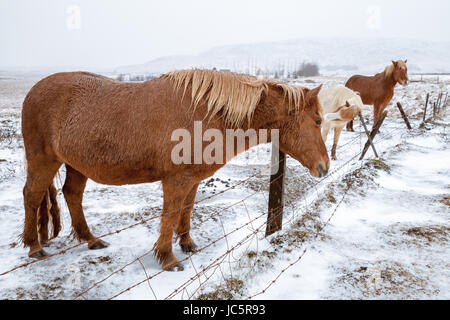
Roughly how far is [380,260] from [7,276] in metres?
3.98

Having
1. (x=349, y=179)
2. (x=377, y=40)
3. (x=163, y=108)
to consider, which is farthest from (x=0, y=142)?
(x=377, y=40)

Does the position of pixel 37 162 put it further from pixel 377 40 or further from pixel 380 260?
pixel 377 40

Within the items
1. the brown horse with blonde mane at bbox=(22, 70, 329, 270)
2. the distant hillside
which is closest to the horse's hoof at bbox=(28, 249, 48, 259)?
the brown horse with blonde mane at bbox=(22, 70, 329, 270)

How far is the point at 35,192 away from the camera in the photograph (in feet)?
9.72

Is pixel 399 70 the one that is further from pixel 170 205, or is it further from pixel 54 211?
pixel 54 211

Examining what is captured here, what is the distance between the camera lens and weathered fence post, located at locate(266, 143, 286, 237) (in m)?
3.35

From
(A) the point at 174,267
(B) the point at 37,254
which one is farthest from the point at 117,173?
(B) the point at 37,254

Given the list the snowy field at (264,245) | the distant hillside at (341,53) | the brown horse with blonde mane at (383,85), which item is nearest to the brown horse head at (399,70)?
the brown horse with blonde mane at (383,85)

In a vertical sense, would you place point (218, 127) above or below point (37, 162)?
above

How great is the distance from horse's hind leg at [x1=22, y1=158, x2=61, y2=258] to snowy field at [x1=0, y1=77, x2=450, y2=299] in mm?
197

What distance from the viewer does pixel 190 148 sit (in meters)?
2.47

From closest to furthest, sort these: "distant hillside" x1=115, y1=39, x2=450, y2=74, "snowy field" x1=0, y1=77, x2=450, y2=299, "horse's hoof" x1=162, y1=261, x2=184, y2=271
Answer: "snowy field" x1=0, y1=77, x2=450, y2=299
"horse's hoof" x1=162, y1=261, x2=184, y2=271
"distant hillside" x1=115, y1=39, x2=450, y2=74

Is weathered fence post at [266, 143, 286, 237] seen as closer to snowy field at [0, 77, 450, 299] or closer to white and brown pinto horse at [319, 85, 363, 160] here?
snowy field at [0, 77, 450, 299]

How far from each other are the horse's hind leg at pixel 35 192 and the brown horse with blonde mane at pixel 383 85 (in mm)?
10045
